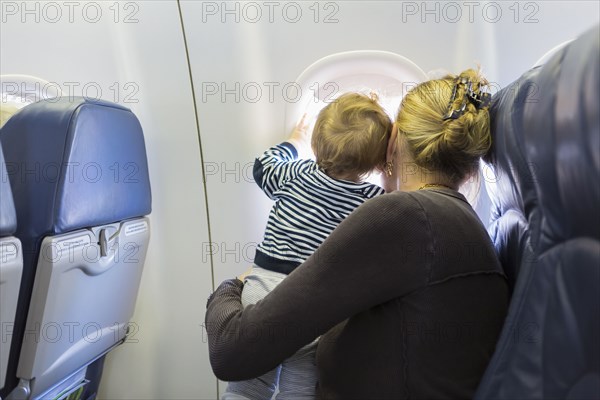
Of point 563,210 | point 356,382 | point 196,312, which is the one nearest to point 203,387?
point 196,312

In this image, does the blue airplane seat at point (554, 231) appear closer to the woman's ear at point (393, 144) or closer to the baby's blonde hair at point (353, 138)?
the woman's ear at point (393, 144)

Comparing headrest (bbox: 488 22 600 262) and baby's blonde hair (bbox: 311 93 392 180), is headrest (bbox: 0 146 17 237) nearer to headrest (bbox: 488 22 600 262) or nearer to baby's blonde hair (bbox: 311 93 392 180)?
baby's blonde hair (bbox: 311 93 392 180)

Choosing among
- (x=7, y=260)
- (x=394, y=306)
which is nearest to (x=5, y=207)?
(x=7, y=260)

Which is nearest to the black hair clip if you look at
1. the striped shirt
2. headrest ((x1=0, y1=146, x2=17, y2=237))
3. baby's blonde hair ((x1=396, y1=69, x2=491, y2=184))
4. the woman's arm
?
baby's blonde hair ((x1=396, y1=69, x2=491, y2=184))

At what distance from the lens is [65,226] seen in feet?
4.78

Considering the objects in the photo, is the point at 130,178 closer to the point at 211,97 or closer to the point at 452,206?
the point at 211,97

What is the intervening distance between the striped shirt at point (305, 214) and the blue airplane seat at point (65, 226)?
542 millimetres

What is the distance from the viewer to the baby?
143cm

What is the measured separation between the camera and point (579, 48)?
29.3 inches

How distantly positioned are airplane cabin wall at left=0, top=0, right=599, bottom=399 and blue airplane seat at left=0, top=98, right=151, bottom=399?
394mm

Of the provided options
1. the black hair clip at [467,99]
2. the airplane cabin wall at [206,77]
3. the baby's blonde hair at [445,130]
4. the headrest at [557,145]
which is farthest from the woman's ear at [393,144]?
the airplane cabin wall at [206,77]

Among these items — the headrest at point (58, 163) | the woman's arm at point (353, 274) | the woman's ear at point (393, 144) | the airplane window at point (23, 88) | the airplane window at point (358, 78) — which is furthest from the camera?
the airplane window at point (23, 88)

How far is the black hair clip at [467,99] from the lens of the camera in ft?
3.68

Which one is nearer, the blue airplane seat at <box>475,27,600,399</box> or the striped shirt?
the blue airplane seat at <box>475,27,600,399</box>
